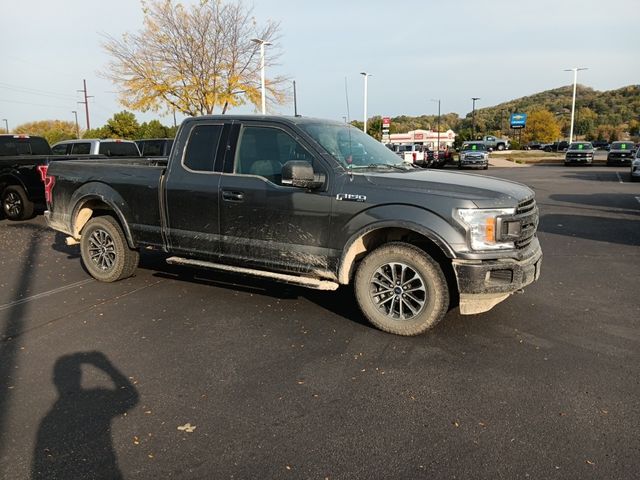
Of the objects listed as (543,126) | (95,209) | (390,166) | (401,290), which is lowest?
(401,290)

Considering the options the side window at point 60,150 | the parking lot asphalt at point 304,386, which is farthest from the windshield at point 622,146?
the side window at point 60,150

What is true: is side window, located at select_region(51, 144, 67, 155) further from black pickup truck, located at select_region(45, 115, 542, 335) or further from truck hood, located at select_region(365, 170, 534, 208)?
truck hood, located at select_region(365, 170, 534, 208)

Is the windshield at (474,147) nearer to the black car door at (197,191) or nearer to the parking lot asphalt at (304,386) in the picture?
the parking lot asphalt at (304,386)

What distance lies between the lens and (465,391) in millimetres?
3594

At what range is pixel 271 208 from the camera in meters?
5.02

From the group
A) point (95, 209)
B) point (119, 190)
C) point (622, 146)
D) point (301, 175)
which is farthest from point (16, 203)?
point (622, 146)

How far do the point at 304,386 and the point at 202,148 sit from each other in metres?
3.04

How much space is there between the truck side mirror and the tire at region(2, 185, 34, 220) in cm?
958

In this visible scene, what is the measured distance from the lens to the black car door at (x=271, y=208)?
15.9 feet

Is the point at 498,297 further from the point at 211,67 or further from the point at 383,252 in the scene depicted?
the point at 211,67

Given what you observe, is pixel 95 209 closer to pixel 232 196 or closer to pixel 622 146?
pixel 232 196

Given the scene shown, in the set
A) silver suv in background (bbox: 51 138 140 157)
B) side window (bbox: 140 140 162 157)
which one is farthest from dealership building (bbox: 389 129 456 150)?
silver suv in background (bbox: 51 138 140 157)

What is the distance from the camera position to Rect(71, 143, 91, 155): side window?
13469 mm

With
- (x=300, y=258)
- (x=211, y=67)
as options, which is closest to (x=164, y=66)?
(x=211, y=67)
